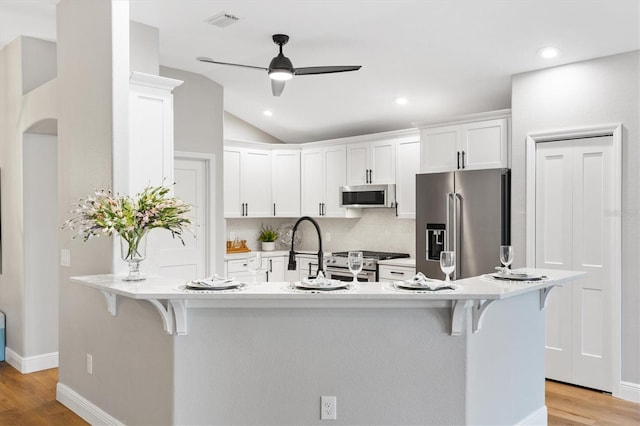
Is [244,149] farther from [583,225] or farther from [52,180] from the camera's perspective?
[583,225]

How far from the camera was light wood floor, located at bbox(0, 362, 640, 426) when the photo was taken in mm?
3682

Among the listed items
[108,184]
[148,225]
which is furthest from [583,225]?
[108,184]

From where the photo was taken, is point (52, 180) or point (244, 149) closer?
point (52, 180)

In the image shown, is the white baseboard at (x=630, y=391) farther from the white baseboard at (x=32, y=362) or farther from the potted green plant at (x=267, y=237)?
the white baseboard at (x=32, y=362)

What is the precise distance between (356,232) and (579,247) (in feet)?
10.5

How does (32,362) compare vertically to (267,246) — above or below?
below

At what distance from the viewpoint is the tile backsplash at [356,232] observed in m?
6.58

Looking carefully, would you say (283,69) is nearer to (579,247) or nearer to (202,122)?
(202,122)

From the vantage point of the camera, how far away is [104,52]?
3578mm

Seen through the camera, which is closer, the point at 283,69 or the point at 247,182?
the point at 283,69

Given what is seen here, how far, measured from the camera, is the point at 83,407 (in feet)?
12.1

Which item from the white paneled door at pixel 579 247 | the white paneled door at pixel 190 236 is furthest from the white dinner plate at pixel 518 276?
the white paneled door at pixel 190 236

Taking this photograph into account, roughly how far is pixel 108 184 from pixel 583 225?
145 inches

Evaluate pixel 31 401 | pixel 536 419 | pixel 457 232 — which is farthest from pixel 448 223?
pixel 31 401
